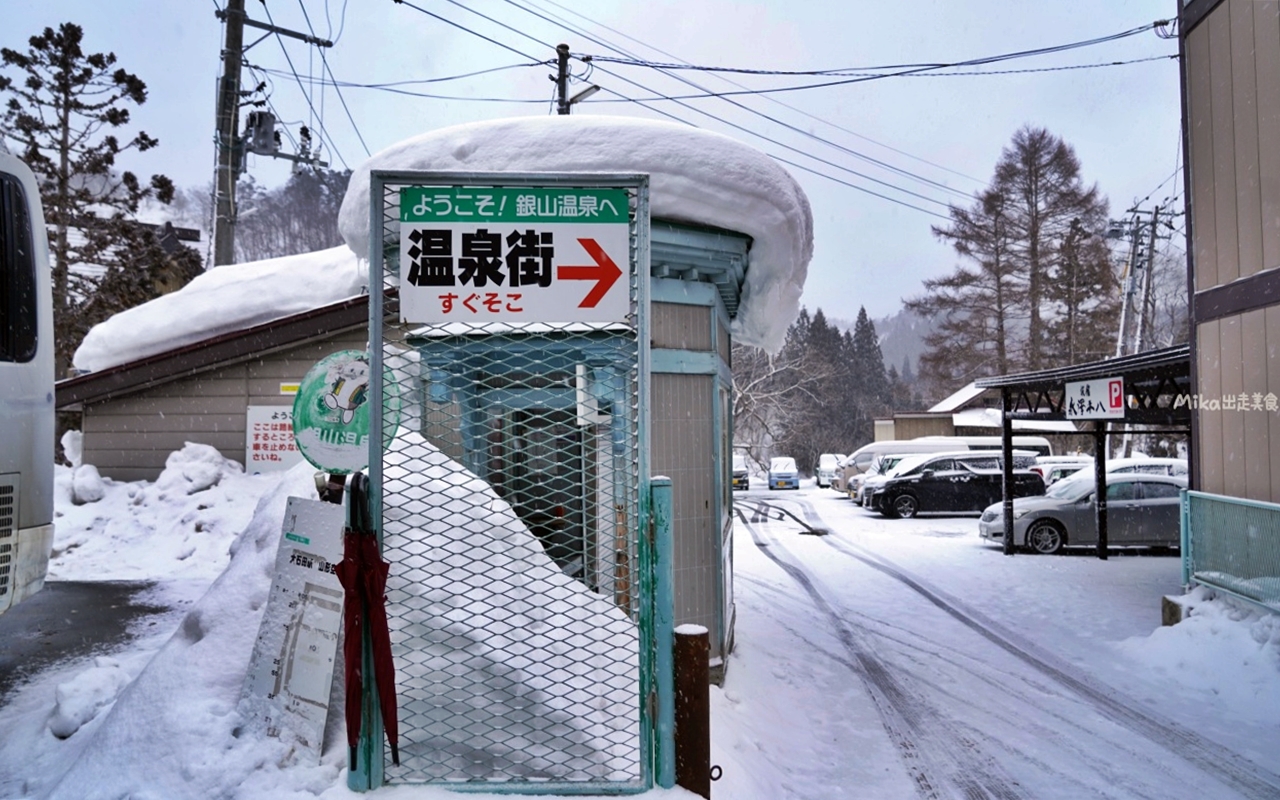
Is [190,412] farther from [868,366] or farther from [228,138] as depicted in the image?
[868,366]

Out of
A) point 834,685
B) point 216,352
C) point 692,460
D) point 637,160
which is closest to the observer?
point 637,160

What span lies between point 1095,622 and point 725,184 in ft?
22.6

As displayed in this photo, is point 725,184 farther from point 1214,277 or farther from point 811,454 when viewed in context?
point 811,454

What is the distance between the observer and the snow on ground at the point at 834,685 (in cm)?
371

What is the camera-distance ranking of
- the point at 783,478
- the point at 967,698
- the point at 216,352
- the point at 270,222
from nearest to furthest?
the point at 967,698
the point at 216,352
the point at 783,478
the point at 270,222

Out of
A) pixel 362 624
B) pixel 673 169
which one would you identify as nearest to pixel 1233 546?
pixel 673 169

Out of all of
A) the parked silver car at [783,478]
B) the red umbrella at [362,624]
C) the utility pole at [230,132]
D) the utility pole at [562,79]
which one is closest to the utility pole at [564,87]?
Result: the utility pole at [562,79]

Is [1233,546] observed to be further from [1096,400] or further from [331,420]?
[331,420]

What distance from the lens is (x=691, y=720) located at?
313 cm

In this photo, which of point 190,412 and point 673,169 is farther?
point 190,412

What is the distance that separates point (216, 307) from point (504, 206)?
1191 cm

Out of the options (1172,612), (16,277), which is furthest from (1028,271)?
(16,277)

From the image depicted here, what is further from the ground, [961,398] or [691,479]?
[961,398]

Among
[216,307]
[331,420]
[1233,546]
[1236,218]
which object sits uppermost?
[216,307]
